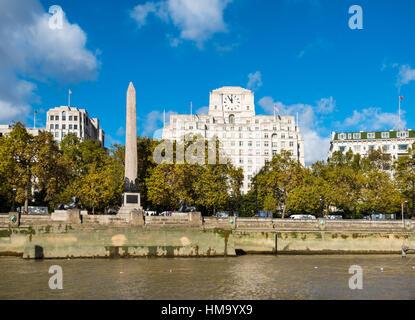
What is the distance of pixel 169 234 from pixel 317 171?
53.8 m

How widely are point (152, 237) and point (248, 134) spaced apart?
95.6 meters

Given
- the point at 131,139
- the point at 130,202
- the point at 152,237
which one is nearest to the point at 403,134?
the point at 131,139

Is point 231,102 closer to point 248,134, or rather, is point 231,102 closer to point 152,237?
point 248,134

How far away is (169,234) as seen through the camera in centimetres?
4050

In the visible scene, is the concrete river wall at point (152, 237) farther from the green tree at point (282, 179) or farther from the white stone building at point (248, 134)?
the white stone building at point (248, 134)

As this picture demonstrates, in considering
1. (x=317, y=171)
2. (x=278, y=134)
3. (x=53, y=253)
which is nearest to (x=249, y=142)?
(x=278, y=134)

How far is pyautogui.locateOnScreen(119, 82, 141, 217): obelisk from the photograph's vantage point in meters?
44.1

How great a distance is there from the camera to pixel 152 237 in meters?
40.3

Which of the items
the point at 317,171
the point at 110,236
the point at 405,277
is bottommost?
the point at 405,277

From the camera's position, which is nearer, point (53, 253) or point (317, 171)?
point (53, 253)
